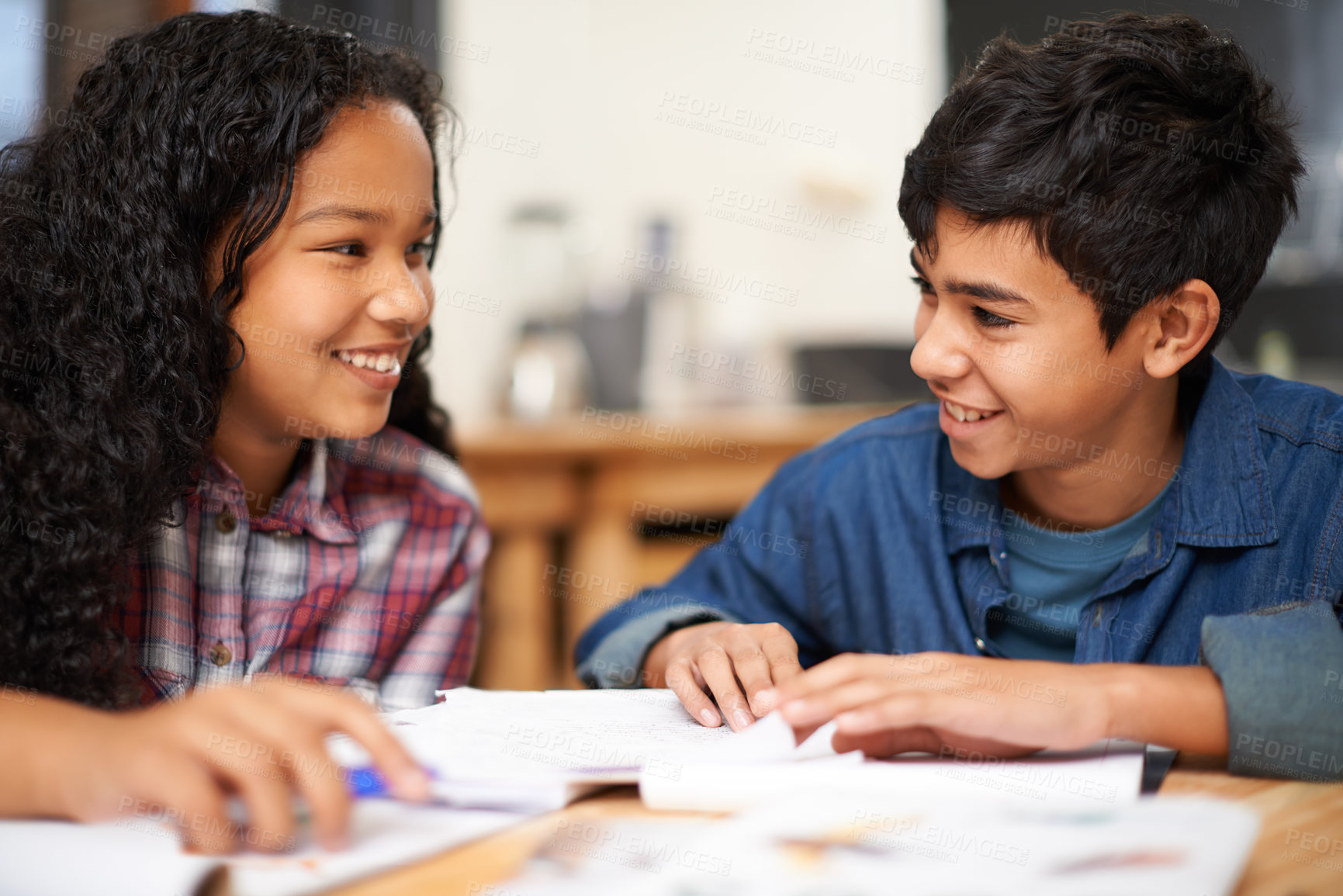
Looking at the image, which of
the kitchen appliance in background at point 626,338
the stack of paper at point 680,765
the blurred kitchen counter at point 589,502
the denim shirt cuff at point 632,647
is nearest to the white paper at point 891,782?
the stack of paper at point 680,765

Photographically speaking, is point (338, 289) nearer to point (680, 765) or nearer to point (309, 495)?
point (309, 495)

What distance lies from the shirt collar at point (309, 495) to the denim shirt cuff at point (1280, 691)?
0.76m

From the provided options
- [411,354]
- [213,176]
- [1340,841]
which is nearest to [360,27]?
[411,354]

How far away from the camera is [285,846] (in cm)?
46

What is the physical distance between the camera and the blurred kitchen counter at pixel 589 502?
2.08 metres

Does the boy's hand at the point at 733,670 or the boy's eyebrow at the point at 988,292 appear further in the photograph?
the boy's eyebrow at the point at 988,292

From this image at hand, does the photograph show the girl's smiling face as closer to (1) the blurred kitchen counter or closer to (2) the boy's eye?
(2) the boy's eye

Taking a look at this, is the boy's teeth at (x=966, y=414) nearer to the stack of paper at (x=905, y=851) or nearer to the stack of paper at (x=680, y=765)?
the stack of paper at (x=680, y=765)

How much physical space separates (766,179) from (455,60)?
103 centimetres

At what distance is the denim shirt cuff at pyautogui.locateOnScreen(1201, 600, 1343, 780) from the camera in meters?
0.63

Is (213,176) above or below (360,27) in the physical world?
below

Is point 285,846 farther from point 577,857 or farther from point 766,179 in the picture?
point 766,179

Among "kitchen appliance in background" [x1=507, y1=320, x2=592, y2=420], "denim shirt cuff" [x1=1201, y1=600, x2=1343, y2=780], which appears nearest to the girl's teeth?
"denim shirt cuff" [x1=1201, y1=600, x2=1343, y2=780]

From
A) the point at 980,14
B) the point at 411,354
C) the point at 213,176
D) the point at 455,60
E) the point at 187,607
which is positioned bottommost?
the point at 187,607
